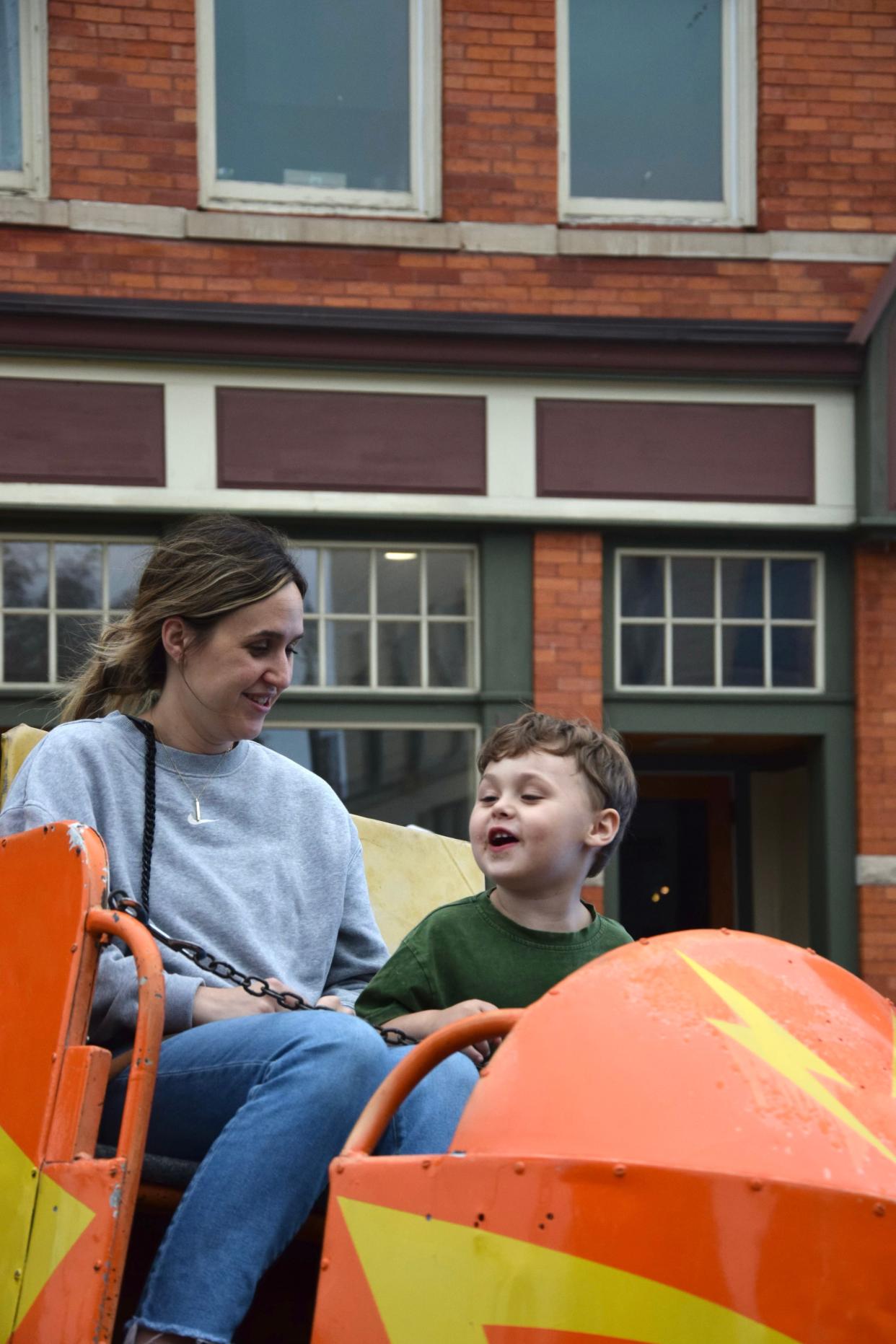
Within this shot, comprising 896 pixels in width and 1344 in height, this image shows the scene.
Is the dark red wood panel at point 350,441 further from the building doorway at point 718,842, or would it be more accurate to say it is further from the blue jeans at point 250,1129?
the blue jeans at point 250,1129

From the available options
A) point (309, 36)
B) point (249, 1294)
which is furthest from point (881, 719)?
point (249, 1294)

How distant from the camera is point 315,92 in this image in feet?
29.9

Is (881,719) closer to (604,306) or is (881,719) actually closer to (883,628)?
(883,628)

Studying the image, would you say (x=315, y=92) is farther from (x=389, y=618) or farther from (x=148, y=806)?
(x=148, y=806)

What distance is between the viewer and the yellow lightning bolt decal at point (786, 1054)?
1.79 m

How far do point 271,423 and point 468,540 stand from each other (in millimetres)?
1216

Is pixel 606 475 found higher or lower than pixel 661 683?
higher

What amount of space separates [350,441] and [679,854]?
3.69m

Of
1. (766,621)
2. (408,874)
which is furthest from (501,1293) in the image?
(766,621)

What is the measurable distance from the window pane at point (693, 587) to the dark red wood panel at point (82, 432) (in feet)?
9.28

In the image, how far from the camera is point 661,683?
9086mm

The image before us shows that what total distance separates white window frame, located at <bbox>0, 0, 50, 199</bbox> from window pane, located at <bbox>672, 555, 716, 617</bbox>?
12.8 ft

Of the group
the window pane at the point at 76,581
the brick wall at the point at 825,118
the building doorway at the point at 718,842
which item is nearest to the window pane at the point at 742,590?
the building doorway at the point at 718,842

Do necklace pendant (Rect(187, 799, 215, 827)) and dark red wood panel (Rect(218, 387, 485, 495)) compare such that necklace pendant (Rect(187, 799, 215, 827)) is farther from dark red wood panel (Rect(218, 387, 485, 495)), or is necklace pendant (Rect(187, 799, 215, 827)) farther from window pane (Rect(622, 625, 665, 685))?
window pane (Rect(622, 625, 665, 685))
